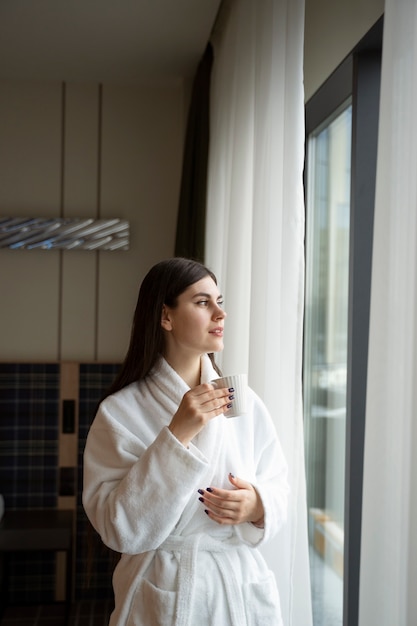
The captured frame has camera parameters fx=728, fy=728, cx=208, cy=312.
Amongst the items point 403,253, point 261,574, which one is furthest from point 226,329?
point 403,253

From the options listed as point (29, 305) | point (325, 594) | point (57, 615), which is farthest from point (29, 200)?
point (325, 594)

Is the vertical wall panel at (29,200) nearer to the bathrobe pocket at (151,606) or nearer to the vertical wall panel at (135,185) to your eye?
the vertical wall panel at (135,185)

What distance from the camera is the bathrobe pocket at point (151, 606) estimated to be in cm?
143

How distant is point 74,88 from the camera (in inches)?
158

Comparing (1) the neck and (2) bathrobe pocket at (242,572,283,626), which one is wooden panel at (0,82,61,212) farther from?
(2) bathrobe pocket at (242,572,283,626)

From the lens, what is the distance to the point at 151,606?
1.46 m

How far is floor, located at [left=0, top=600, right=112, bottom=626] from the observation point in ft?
11.8

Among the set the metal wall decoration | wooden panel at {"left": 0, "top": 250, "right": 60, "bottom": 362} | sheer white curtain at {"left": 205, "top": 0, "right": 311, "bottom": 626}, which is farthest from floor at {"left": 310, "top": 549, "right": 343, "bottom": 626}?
the metal wall decoration

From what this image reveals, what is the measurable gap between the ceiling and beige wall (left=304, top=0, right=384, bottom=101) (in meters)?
0.81

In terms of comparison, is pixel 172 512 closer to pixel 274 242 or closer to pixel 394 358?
pixel 394 358

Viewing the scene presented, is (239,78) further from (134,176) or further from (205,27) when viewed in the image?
(134,176)

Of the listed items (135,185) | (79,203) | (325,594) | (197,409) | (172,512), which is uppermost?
(135,185)

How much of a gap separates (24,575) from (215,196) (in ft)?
7.75

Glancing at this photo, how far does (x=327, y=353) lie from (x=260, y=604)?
4.23 feet
